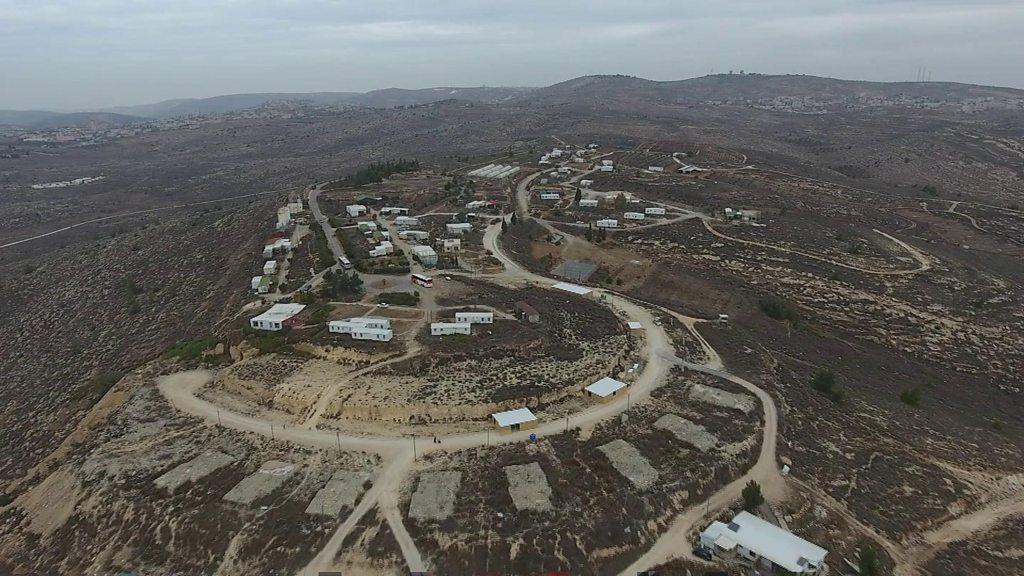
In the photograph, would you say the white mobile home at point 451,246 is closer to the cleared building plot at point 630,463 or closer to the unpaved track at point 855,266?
the unpaved track at point 855,266

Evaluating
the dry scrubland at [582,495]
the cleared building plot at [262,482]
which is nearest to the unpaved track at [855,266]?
the dry scrubland at [582,495]

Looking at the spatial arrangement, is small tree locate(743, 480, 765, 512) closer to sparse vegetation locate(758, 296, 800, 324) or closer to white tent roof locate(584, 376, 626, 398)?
white tent roof locate(584, 376, 626, 398)

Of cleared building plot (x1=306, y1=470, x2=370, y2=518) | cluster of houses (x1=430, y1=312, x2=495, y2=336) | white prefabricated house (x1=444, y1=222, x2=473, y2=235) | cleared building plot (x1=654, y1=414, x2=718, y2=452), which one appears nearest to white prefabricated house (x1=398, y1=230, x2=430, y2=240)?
white prefabricated house (x1=444, y1=222, x2=473, y2=235)

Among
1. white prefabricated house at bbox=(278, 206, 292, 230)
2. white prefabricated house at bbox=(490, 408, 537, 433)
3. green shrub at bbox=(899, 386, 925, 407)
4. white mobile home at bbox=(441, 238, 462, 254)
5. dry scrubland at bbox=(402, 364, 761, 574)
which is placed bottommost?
green shrub at bbox=(899, 386, 925, 407)

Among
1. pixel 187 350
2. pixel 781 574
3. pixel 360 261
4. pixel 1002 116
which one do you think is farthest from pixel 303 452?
pixel 1002 116

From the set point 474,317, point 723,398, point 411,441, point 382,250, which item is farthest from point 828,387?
point 382,250

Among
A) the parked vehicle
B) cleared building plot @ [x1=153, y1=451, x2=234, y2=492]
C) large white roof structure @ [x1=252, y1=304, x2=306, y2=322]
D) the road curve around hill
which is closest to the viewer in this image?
the parked vehicle

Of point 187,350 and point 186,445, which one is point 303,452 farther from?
point 187,350

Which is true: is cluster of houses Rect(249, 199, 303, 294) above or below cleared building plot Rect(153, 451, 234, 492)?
above
